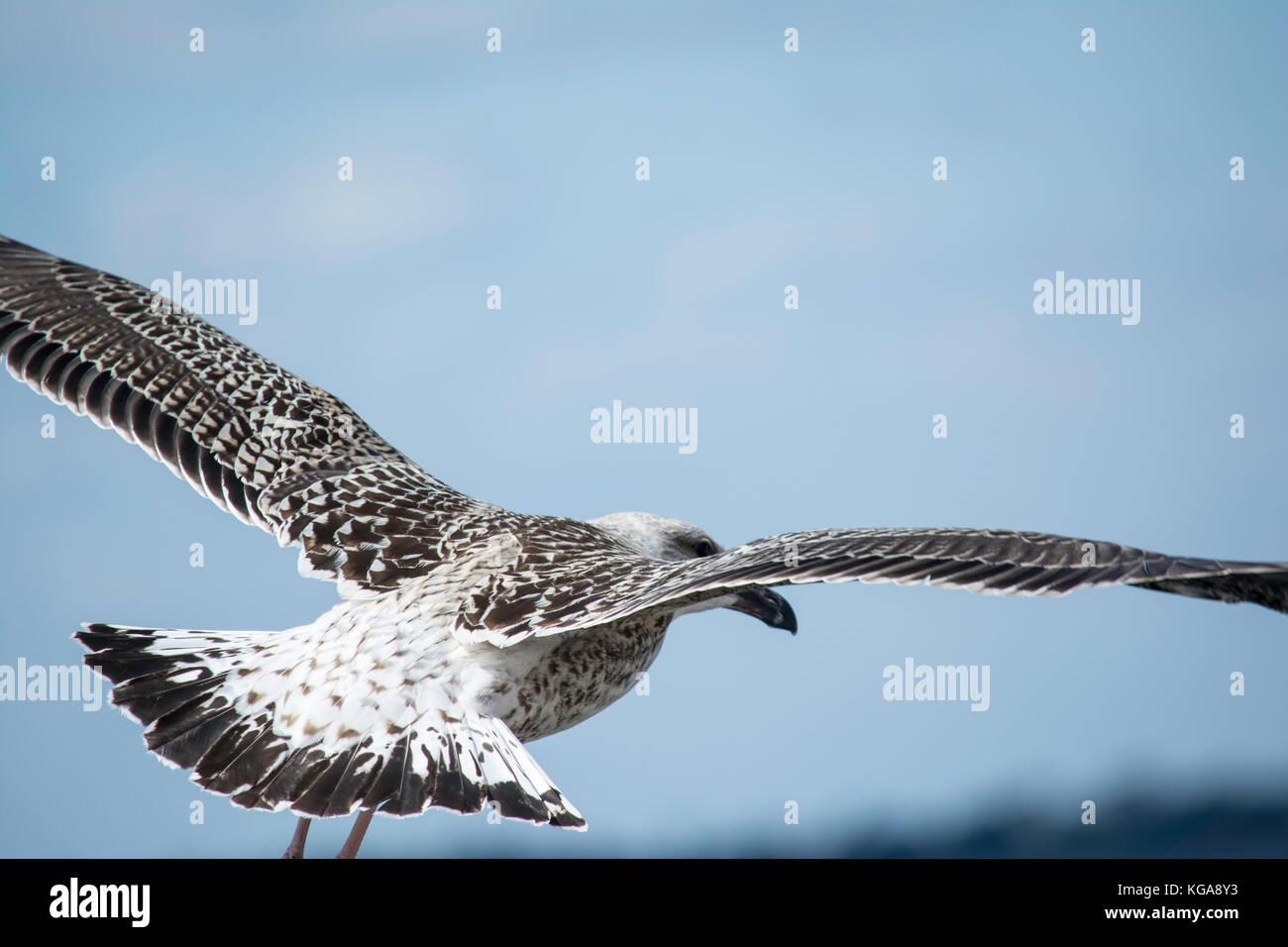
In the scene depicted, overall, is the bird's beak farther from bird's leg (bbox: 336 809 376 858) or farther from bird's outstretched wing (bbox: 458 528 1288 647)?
bird's leg (bbox: 336 809 376 858)

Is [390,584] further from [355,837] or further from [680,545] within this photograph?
[680,545]

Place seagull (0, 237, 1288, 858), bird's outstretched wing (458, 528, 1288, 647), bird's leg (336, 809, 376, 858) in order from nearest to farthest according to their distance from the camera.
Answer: bird's outstretched wing (458, 528, 1288, 647), seagull (0, 237, 1288, 858), bird's leg (336, 809, 376, 858)

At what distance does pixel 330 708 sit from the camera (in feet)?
10.7

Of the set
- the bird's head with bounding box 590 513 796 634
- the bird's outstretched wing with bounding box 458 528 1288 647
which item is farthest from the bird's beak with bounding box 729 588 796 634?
the bird's outstretched wing with bounding box 458 528 1288 647

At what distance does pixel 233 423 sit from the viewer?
14.8 feet

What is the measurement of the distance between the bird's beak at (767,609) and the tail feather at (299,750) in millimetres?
1209

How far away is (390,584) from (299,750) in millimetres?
707

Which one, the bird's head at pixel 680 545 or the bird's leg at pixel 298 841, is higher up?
the bird's head at pixel 680 545

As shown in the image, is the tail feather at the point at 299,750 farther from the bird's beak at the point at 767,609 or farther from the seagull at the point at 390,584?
the bird's beak at the point at 767,609

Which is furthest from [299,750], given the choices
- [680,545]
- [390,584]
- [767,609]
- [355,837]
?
[680,545]

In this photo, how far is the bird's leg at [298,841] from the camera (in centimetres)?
355

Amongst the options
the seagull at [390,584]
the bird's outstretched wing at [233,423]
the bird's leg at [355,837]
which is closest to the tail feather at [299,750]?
the seagull at [390,584]

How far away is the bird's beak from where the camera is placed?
426 cm

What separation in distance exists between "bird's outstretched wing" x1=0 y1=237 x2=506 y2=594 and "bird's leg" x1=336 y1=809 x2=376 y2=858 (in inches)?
29.1
